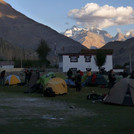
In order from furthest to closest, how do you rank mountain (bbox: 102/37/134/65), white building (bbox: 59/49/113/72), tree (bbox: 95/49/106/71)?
mountain (bbox: 102/37/134/65), white building (bbox: 59/49/113/72), tree (bbox: 95/49/106/71)

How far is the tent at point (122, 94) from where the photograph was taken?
14930 millimetres

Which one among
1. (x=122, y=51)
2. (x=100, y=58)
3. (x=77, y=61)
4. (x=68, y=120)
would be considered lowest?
(x=68, y=120)

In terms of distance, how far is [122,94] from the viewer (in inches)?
595

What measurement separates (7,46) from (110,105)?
480ft

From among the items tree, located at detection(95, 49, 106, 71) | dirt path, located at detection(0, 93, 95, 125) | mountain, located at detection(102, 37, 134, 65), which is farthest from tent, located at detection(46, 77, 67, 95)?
mountain, located at detection(102, 37, 134, 65)

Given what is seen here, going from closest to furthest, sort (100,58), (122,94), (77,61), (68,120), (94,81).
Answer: (68,120), (122,94), (94,81), (100,58), (77,61)

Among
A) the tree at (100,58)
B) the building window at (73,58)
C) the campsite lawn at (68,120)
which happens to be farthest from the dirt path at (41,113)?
the building window at (73,58)

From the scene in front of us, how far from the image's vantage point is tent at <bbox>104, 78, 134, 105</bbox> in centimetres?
1493

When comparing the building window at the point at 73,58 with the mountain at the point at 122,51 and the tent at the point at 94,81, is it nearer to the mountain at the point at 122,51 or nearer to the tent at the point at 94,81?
the tent at the point at 94,81

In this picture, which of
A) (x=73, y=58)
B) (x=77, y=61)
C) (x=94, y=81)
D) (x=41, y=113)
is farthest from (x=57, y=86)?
(x=77, y=61)

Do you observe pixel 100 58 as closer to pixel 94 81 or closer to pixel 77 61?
pixel 77 61

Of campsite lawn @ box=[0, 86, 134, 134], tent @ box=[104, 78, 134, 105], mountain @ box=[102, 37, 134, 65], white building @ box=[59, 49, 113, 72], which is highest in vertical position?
mountain @ box=[102, 37, 134, 65]

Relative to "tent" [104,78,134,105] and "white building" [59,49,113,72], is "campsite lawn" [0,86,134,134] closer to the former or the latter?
"tent" [104,78,134,105]

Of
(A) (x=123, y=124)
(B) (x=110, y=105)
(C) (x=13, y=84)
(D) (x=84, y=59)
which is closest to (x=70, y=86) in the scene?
(C) (x=13, y=84)
